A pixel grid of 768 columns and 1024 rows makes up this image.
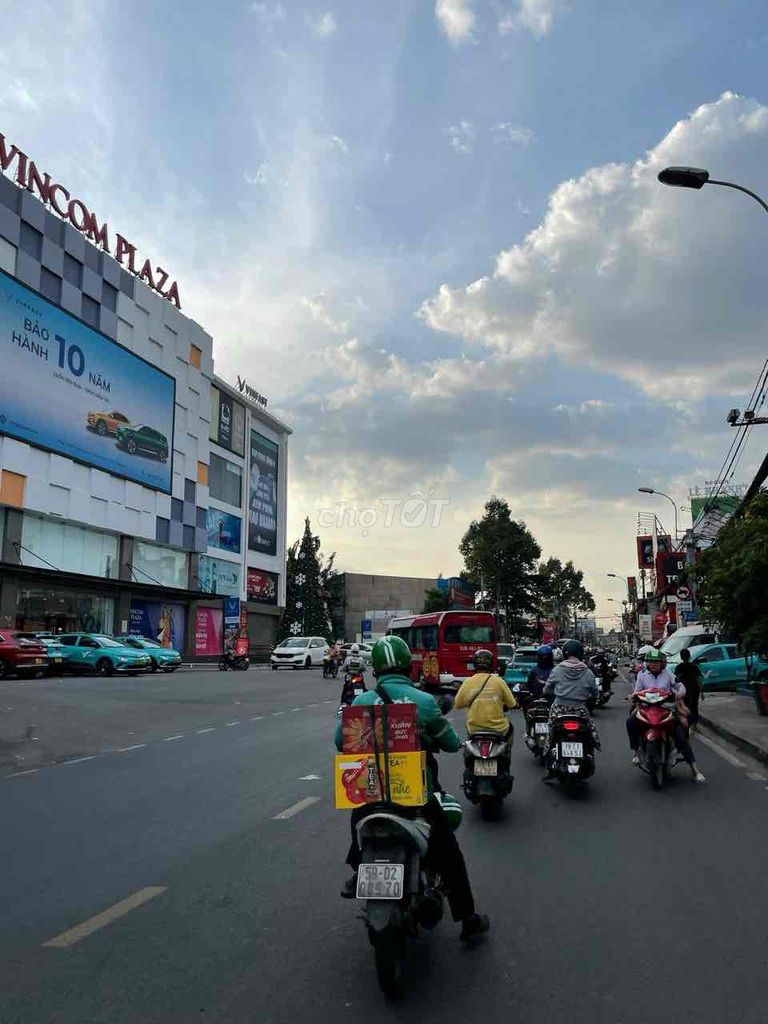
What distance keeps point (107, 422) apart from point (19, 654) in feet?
74.0

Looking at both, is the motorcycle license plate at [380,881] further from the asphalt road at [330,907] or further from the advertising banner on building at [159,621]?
the advertising banner on building at [159,621]

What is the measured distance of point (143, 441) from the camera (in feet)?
172

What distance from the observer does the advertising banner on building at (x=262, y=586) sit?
6875 centimetres

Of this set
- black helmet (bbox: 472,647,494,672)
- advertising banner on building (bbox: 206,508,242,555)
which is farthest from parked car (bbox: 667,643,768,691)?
advertising banner on building (bbox: 206,508,242,555)

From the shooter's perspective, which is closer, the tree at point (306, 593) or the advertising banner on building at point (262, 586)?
the advertising banner on building at point (262, 586)

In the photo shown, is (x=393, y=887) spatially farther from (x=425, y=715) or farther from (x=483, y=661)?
(x=483, y=661)

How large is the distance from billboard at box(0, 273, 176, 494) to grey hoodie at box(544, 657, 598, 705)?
37.2 meters

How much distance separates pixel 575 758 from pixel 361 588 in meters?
93.8

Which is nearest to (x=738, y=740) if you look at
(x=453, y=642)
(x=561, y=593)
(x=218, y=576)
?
(x=453, y=642)

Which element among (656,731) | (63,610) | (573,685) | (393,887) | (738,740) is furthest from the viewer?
(63,610)

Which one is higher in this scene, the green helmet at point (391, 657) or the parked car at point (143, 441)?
the parked car at point (143, 441)

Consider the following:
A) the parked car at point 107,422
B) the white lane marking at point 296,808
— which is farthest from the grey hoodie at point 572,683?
the parked car at point 107,422

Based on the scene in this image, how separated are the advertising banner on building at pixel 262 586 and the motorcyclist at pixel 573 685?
59.7 meters

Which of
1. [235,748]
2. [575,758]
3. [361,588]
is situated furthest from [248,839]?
[361,588]
